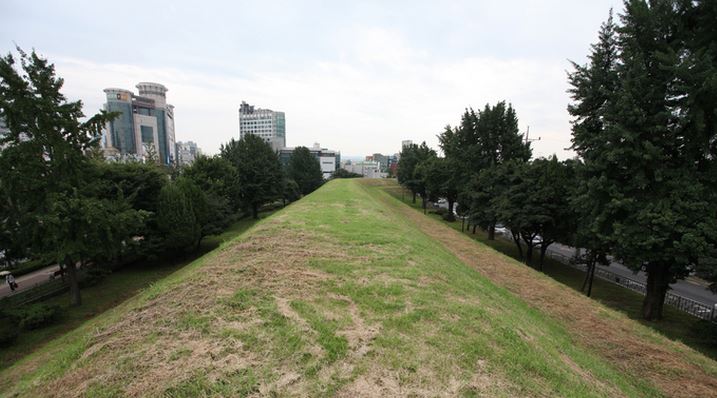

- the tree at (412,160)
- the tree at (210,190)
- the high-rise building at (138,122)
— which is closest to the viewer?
the tree at (210,190)

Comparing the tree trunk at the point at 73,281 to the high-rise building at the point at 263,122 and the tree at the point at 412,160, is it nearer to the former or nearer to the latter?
the tree at the point at 412,160

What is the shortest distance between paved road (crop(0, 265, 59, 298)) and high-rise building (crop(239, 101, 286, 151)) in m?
137

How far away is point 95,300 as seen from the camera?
638 inches

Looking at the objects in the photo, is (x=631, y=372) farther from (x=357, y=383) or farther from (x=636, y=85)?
(x=636, y=85)

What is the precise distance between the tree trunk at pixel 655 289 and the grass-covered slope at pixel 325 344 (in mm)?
8957

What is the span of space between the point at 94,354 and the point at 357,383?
3.74 meters

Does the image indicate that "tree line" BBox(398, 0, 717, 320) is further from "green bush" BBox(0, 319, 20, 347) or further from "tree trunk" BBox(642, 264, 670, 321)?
"green bush" BBox(0, 319, 20, 347)

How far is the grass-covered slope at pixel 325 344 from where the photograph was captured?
366 cm

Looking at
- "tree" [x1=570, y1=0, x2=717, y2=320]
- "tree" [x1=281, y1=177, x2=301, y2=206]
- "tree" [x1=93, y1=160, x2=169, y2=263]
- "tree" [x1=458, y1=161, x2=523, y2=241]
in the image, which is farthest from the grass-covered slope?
"tree" [x1=281, y1=177, x2=301, y2=206]

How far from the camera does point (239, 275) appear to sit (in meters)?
6.66

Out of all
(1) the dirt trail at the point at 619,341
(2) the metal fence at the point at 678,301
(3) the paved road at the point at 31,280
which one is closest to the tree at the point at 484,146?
(2) the metal fence at the point at 678,301

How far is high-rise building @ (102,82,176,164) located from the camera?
121062 millimetres

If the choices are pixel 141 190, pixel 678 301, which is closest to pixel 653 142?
pixel 678 301

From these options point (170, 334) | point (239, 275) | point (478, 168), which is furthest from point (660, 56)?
point (478, 168)
